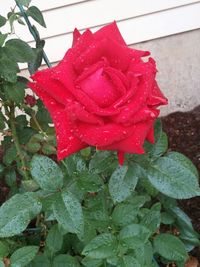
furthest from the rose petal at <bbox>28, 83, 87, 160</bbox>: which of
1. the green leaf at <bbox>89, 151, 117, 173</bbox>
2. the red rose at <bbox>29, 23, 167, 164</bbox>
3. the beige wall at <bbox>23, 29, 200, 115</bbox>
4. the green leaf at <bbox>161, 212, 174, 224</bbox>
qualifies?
the beige wall at <bbox>23, 29, 200, 115</bbox>

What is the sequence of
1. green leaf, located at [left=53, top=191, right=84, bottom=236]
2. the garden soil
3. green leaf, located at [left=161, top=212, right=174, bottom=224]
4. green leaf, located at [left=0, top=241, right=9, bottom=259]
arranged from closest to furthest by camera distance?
1. green leaf, located at [left=53, top=191, right=84, bottom=236]
2. green leaf, located at [left=0, top=241, right=9, bottom=259]
3. green leaf, located at [left=161, top=212, right=174, bottom=224]
4. the garden soil

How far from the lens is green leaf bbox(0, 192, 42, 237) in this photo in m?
1.10

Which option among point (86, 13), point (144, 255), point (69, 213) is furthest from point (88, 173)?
point (86, 13)

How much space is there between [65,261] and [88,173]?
0.30m

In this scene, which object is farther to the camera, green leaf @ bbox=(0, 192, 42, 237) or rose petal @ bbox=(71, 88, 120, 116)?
green leaf @ bbox=(0, 192, 42, 237)

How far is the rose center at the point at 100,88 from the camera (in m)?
0.90

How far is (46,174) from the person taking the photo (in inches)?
45.6

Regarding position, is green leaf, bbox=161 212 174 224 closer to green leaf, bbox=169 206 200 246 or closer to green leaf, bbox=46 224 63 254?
green leaf, bbox=169 206 200 246

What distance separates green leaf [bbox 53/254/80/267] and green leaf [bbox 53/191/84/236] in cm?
28

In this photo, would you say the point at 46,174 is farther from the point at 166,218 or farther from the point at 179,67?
the point at 179,67

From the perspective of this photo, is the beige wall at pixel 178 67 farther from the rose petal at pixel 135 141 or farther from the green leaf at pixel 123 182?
the rose petal at pixel 135 141

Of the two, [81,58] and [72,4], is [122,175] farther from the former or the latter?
[72,4]

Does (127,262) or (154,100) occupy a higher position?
(154,100)

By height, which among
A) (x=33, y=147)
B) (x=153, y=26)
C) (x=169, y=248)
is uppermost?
(x=33, y=147)
